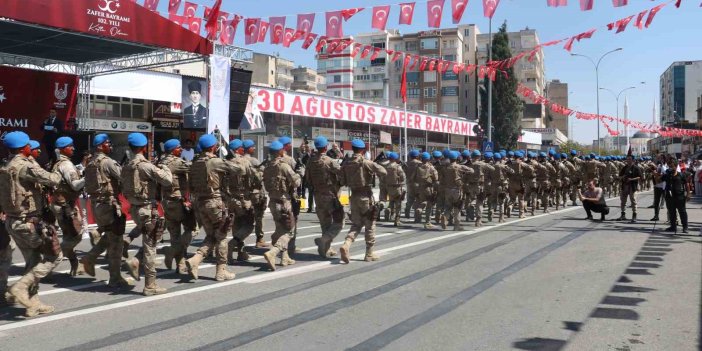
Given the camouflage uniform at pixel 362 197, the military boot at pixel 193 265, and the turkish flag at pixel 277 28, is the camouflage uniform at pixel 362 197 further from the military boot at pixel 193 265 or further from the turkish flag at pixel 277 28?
the turkish flag at pixel 277 28

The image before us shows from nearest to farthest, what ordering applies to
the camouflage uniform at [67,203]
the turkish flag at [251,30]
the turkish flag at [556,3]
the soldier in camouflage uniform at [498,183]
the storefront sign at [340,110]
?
the camouflage uniform at [67,203]
the turkish flag at [556,3]
the soldier in camouflage uniform at [498,183]
the turkish flag at [251,30]
the storefront sign at [340,110]

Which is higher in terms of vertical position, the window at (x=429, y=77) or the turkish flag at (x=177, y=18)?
the window at (x=429, y=77)

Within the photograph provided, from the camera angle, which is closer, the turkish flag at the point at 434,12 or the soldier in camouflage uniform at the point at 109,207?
the soldier in camouflage uniform at the point at 109,207

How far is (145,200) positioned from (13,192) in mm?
1565

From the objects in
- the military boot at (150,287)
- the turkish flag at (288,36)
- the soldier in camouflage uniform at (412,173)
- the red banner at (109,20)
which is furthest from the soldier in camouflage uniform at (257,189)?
the turkish flag at (288,36)

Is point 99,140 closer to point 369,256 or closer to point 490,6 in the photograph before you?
point 369,256

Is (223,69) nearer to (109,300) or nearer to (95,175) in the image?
(95,175)

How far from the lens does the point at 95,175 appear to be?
754cm

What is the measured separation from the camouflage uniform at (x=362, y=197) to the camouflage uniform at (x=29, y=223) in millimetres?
4556

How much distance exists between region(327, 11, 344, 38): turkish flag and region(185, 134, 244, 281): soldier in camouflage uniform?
1006 cm

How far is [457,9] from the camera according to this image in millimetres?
15469

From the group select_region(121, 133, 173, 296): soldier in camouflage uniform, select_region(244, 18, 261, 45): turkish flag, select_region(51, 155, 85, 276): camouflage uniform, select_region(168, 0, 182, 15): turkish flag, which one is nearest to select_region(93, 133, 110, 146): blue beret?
select_region(51, 155, 85, 276): camouflage uniform

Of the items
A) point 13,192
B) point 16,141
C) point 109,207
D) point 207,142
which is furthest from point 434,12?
point 13,192

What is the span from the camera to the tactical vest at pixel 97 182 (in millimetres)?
7496
